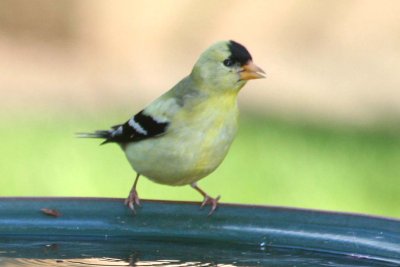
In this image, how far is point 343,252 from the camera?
2887 millimetres

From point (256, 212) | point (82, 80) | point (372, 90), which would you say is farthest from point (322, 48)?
point (256, 212)

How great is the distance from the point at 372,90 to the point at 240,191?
2551 mm

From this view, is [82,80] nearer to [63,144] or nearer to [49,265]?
[63,144]

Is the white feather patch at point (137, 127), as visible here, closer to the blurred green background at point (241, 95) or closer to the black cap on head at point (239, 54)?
the black cap on head at point (239, 54)

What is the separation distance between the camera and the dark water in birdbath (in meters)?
2.78

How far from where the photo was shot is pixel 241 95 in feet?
26.0

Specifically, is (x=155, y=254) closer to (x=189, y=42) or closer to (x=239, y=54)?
(x=239, y=54)

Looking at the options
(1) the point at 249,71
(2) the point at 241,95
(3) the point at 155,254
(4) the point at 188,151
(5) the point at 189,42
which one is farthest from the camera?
(5) the point at 189,42

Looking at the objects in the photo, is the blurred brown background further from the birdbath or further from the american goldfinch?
the birdbath

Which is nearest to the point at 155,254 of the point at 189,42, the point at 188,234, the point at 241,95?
the point at 188,234

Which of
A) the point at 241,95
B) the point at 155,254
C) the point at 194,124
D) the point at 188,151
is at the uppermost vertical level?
the point at 241,95

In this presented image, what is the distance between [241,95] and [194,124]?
4.31m

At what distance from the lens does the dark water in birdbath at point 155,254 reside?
9.13 feet

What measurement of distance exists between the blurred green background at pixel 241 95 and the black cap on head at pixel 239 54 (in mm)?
2026
